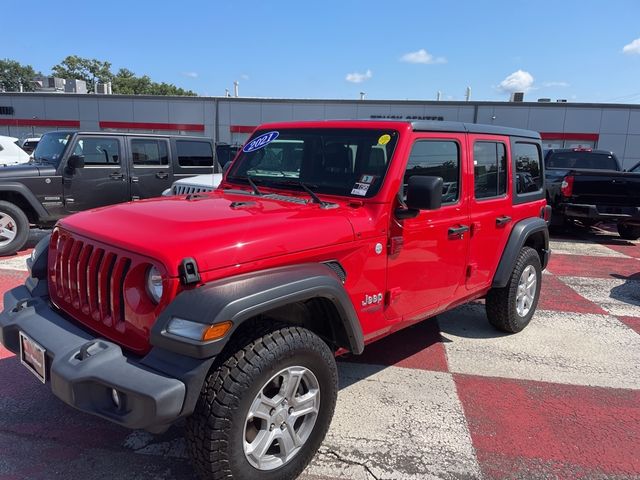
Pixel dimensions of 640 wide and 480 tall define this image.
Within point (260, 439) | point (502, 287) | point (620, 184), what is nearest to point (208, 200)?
point (260, 439)

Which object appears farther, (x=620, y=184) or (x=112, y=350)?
(x=620, y=184)

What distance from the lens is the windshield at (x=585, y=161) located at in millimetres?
11938

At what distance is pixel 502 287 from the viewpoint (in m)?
4.39

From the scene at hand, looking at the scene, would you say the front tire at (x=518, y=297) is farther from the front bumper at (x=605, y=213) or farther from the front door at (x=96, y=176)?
the front door at (x=96, y=176)

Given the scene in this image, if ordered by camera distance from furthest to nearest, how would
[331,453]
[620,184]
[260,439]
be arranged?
[620,184]
[331,453]
[260,439]

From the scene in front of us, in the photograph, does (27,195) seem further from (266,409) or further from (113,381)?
(266,409)

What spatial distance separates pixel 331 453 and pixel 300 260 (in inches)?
47.3

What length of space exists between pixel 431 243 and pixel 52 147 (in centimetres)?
704

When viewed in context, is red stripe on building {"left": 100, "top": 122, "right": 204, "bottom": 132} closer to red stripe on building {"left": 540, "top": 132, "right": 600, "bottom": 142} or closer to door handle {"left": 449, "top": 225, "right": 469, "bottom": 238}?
red stripe on building {"left": 540, "top": 132, "right": 600, "bottom": 142}

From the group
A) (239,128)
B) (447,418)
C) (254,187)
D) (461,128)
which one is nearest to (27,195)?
(254,187)

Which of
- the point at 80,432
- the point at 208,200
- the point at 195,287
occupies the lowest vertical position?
the point at 80,432

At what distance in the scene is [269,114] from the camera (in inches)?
1091

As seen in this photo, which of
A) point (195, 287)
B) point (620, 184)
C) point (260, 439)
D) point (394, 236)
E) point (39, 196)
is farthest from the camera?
point (620, 184)

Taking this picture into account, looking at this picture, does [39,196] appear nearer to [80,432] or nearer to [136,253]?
[80,432]
